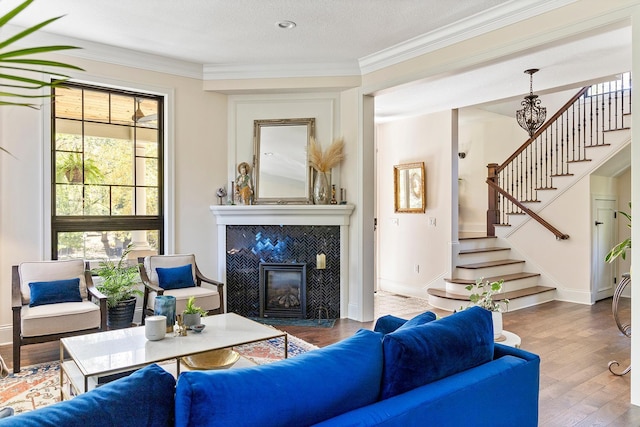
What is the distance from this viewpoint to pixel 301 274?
5.00 m

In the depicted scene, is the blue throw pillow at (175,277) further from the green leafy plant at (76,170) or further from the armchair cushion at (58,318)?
the green leafy plant at (76,170)

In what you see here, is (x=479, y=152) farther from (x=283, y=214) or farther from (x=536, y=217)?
(x=283, y=214)

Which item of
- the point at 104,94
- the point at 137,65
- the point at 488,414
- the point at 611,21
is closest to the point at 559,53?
the point at 611,21

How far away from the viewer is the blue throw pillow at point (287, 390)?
42.4 inches

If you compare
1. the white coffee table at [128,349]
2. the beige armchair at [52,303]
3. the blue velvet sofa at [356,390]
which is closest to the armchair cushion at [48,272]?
the beige armchair at [52,303]

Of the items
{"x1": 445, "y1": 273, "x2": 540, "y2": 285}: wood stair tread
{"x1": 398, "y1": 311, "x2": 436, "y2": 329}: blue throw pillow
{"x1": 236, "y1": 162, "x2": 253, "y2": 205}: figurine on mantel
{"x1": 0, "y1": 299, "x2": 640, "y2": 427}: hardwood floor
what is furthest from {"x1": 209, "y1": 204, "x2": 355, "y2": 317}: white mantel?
{"x1": 398, "y1": 311, "x2": 436, "y2": 329}: blue throw pillow

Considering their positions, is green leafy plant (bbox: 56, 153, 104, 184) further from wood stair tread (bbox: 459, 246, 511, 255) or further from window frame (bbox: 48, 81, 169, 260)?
wood stair tread (bbox: 459, 246, 511, 255)

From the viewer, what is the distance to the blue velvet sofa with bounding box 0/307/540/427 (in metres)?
1.05

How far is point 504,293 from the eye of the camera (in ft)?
19.6

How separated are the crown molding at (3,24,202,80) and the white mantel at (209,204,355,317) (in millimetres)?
1612

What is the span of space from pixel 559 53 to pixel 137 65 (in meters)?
4.28

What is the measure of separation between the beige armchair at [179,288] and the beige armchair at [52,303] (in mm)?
493

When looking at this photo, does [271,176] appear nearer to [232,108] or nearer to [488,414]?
[232,108]

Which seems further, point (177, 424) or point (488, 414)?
point (488, 414)
